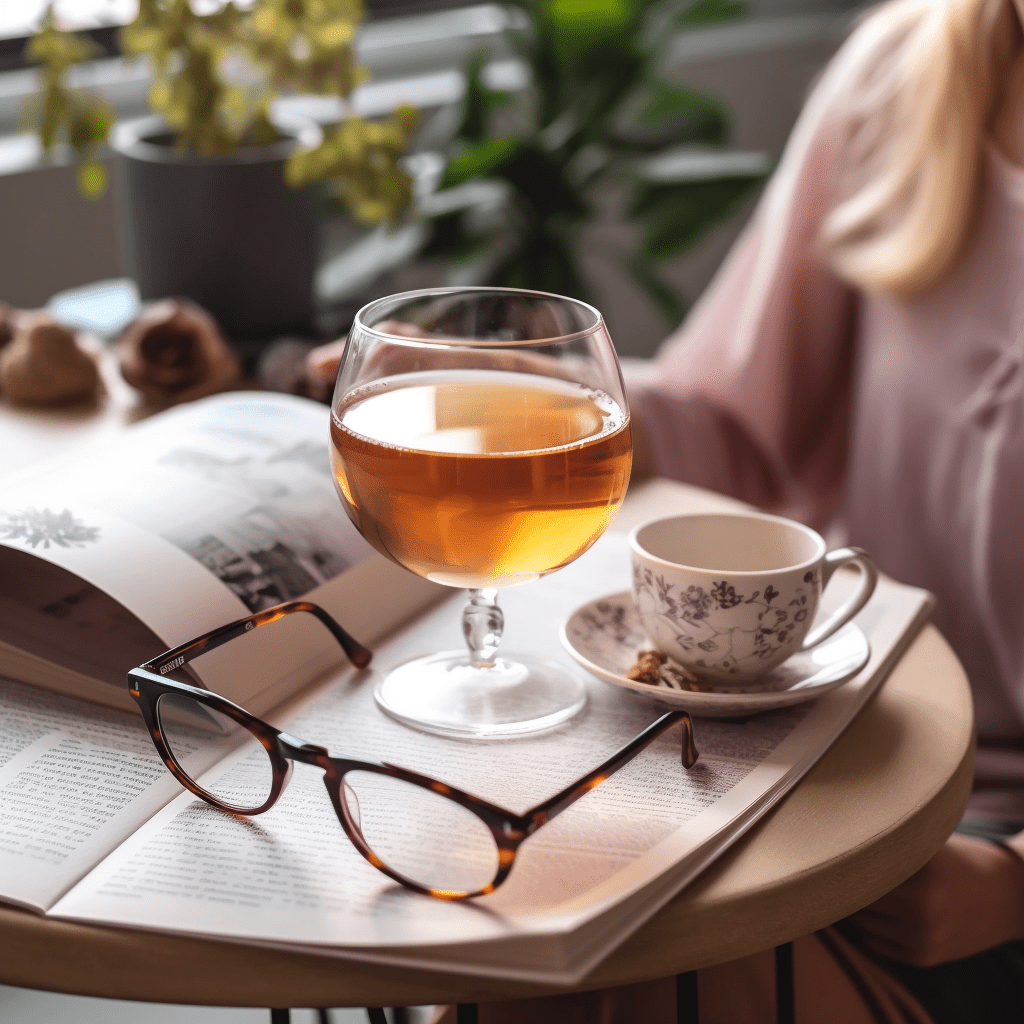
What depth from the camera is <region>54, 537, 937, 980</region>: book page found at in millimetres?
458

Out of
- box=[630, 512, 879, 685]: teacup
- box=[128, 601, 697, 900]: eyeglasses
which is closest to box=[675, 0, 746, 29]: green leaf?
box=[630, 512, 879, 685]: teacup

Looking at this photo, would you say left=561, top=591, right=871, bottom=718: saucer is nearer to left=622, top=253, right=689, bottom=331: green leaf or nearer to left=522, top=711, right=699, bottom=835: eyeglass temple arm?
left=522, top=711, right=699, bottom=835: eyeglass temple arm

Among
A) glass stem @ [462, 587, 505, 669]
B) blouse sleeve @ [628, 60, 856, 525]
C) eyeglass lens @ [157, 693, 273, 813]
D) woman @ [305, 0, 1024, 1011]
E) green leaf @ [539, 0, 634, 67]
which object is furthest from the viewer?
green leaf @ [539, 0, 634, 67]

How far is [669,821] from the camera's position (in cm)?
53

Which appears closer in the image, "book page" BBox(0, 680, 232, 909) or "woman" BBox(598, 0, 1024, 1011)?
"book page" BBox(0, 680, 232, 909)

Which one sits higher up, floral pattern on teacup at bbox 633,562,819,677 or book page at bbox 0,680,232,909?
floral pattern on teacup at bbox 633,562,819,677

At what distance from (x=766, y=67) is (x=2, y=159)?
1.95 meters

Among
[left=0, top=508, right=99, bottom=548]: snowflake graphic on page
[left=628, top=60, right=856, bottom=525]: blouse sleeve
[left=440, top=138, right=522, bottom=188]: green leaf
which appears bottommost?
[left=628, top=60, right=856, bottom=525]: blouse sleeve

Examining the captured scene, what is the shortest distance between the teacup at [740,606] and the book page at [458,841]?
0.11 ft

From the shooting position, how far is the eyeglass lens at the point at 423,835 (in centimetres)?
50

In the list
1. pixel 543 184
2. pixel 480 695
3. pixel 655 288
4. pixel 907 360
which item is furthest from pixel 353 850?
pixel 655 288

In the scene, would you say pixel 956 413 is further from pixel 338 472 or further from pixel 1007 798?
pixel 338 472

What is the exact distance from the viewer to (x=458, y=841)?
52 centimetres

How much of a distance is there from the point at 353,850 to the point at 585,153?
2.15 metres
